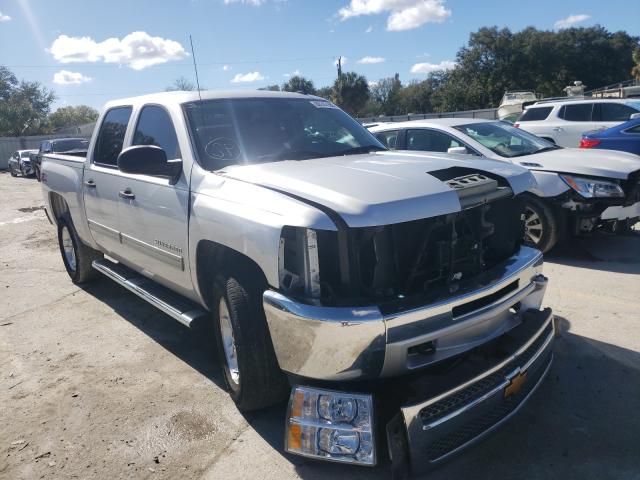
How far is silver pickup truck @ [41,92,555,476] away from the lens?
226 centimetres

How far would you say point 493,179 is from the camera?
297 cm

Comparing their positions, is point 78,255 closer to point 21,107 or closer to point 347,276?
point 347,276

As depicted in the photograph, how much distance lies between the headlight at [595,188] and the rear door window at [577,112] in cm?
749

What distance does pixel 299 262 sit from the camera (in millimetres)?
2396

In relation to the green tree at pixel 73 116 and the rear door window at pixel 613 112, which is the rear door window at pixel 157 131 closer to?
the rear door window at pixel 613 112

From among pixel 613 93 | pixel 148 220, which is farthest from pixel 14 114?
pixel 148 220

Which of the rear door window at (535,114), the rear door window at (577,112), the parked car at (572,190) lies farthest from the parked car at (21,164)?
the parked car at (572,190)

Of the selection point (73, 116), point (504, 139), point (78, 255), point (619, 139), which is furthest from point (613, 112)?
point (73, 116)

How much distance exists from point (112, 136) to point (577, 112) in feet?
36.5

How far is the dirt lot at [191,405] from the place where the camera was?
2.65 meters

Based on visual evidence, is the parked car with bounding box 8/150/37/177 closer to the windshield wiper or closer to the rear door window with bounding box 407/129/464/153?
the rear door window with bounding box 407/129/464/153

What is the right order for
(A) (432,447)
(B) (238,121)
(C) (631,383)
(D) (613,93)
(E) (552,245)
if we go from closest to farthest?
(A) (432,447) → (C) (631,383) → (B) (238,121) → (E) (552,245) → (D) (613,93)

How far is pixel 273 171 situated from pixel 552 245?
401 cm

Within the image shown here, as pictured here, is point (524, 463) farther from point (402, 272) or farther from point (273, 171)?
point (273, 171)
